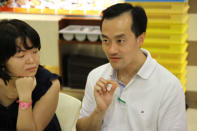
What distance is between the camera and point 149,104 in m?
1.41

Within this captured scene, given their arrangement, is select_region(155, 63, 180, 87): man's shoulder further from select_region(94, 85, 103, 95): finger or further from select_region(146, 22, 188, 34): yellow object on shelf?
select_region(146, 22, 188, 34): yellow object on shelf

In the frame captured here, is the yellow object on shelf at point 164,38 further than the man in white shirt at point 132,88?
Yes

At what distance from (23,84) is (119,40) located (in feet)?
1.73

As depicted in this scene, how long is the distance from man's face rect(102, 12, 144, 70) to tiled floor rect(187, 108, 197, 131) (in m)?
1.87

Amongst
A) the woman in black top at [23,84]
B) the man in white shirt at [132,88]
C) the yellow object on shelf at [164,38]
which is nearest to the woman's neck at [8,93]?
the woman in black top at [23,84]

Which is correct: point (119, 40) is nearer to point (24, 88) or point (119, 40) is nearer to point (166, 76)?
point (166, 76)

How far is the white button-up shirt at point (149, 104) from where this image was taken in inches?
54.1

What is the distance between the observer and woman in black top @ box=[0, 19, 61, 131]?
1.32 metres

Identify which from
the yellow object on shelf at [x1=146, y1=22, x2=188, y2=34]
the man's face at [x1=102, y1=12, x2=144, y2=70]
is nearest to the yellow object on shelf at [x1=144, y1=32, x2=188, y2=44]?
the yellow object on shelf at [x1=146, y1=22, x2=188, y2=34]

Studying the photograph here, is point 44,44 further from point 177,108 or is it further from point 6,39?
point 177,108

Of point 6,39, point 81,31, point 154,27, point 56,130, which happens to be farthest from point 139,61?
point 81,31

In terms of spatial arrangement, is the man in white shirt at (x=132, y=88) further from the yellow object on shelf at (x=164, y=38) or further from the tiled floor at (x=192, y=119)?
the tiled floor at (x=192, y=119)

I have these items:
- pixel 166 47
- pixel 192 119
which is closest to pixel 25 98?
pixel 166 47

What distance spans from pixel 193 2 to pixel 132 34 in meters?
2.04
